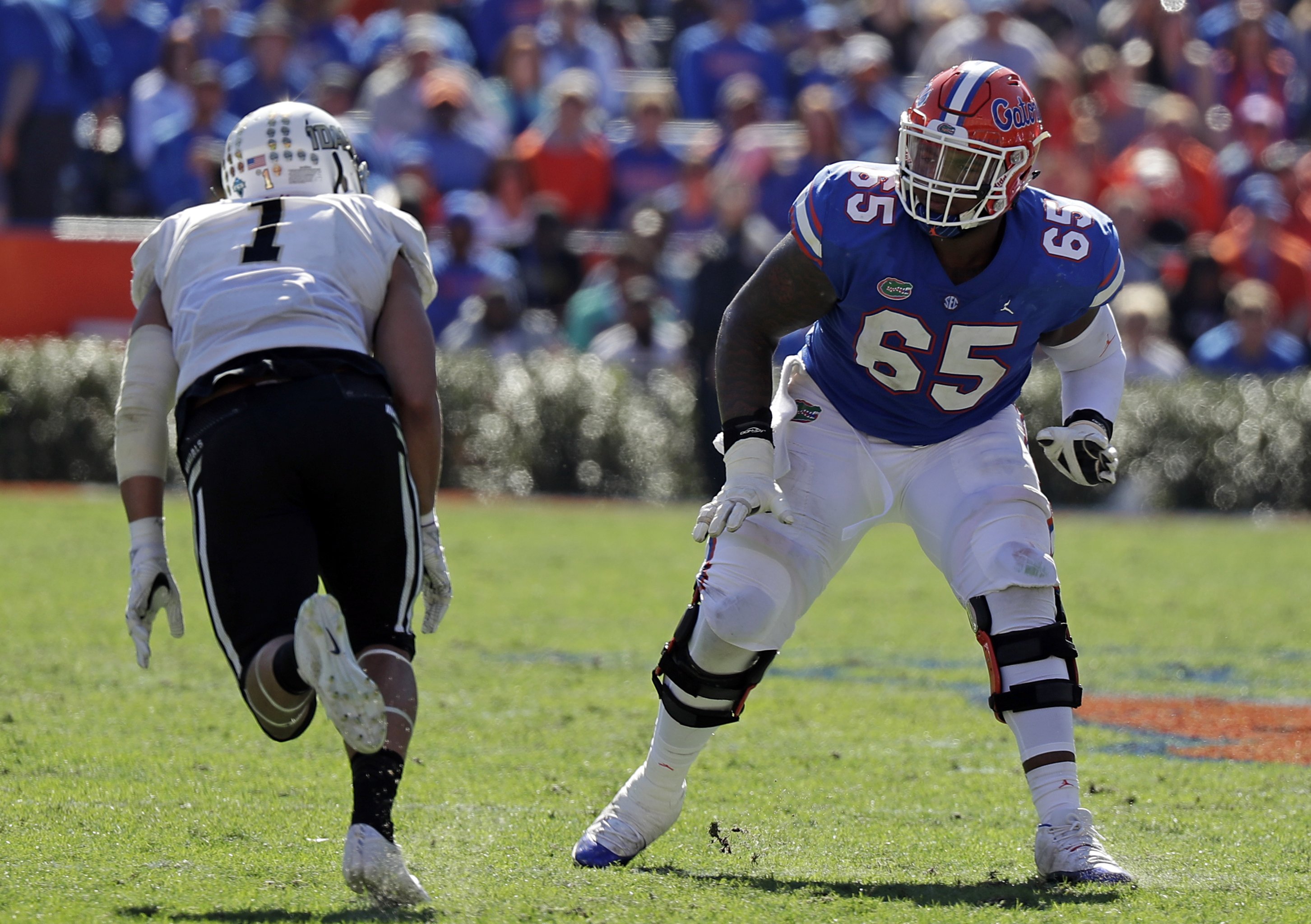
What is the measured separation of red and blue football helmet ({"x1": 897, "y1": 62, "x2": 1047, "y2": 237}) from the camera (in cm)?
395

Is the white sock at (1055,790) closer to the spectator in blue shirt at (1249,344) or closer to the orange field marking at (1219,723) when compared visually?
the orange field marking at (1219,723)

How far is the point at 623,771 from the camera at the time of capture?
Answer: 4.97 m

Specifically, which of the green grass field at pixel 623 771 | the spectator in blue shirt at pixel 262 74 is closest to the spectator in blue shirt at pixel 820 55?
the spectator in blue shirt at pixel 262 74

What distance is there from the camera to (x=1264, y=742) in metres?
5.57

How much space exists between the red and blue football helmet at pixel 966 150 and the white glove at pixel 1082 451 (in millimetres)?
536

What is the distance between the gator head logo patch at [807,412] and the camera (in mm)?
4332

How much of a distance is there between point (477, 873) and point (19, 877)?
939mm

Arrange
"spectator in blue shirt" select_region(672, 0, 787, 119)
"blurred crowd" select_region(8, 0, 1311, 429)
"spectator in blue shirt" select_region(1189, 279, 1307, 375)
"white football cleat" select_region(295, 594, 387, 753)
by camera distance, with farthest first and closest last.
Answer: "spectator in blue shirt" select_region(672, 0, 787, 119), "blurred crowd" select_region(8, 0, 1311, 429), "spectator in blue shirt" select_region(1189, 279, 1307, 375), "white football cleat" select_region(295, 594, 387, 753)

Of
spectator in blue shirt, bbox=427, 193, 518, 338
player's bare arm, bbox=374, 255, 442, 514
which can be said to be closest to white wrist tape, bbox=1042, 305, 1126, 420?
player's bare arm, bbox=374, 255, 442, 514

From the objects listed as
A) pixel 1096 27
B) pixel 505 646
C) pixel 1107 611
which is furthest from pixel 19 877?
pixel 1096 27

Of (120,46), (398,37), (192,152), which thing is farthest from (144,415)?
(398,37)

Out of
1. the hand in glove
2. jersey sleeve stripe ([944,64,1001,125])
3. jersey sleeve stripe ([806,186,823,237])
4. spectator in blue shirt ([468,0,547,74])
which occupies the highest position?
jersey sleeve stripe ([944,64,1001,125])

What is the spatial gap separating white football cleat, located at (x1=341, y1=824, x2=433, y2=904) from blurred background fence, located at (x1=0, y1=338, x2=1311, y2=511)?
7.87m

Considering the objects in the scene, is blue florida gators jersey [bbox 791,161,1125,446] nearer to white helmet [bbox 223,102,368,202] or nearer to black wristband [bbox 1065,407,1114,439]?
black wristband [bbox 1065,407,1114,439]
